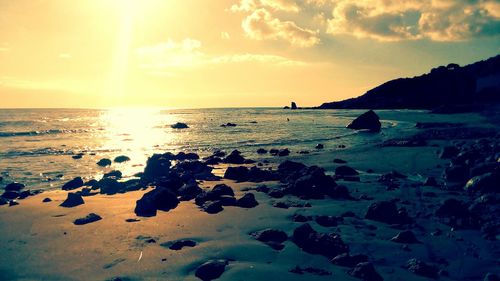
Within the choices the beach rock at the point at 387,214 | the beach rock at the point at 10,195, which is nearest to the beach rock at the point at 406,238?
the beach rock at the point at 387,214

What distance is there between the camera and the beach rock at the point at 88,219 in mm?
14359

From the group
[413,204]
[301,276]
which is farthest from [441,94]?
[301,276]

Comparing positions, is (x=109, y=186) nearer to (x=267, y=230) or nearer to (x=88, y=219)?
(x=88, y=219)

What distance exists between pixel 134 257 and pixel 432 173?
17.6 m

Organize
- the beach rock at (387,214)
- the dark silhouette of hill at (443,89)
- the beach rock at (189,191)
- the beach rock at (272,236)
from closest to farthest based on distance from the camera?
the beach rock at (272,236) → the beach rock at (387,214) → the beach rock at (189,191) → the dark silhouette of hill at (443,89)

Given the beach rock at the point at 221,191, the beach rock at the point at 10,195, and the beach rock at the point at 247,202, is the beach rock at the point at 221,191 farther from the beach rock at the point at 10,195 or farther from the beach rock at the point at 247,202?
the beach rock at the point at 10,195

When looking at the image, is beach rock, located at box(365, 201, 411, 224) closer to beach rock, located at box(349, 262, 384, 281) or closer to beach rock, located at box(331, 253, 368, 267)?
beach rock, located at box(331, 253, 368, 267)

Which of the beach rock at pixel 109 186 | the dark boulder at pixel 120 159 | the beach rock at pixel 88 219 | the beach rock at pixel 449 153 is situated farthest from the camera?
the dark boulder at pixel 120 159

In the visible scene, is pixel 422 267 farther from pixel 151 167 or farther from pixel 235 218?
pixel 151 167

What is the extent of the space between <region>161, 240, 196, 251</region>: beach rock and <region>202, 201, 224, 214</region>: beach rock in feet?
11.0

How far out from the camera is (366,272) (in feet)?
30.0

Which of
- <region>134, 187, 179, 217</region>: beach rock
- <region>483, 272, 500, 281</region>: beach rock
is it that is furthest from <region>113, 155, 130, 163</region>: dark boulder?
<region>483, 272, 500, 281</region>: beach rock

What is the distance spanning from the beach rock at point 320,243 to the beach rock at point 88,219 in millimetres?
8022

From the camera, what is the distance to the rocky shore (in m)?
9.87
